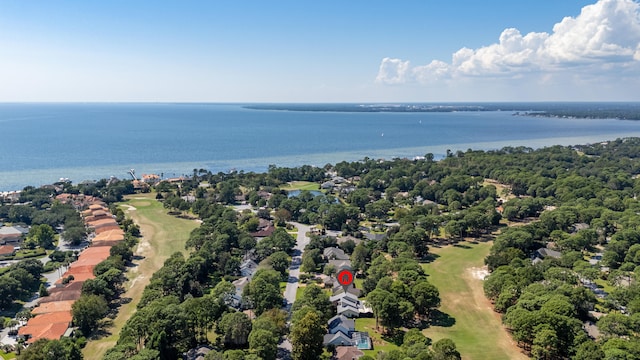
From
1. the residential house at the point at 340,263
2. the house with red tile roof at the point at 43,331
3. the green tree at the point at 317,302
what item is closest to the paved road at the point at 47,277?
the house with red tile roof at the point at 43,331

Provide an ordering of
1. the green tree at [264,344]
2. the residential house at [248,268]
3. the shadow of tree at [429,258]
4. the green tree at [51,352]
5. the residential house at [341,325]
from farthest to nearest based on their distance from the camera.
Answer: the shadow of tree at [429,258], the residential house at [248,268], the residential house at [341,325], the green tree at [264,344], the green tree at [51,352]

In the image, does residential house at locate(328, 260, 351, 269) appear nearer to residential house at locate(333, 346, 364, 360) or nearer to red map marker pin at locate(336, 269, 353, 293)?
red map marker pin at locate(336, 269, 353, 293)

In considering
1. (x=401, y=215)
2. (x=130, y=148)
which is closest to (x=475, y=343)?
(x=401, y=215)

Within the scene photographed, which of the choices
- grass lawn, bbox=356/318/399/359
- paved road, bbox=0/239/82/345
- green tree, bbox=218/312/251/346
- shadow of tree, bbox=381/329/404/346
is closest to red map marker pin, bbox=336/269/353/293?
grass lawn, bbox=356/318/399/359

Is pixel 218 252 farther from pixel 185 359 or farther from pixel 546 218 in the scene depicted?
pixel 546 218

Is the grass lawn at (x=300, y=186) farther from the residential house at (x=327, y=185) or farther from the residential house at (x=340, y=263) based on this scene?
the residential house at (x=340, y=263)

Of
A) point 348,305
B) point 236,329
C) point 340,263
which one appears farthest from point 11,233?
point 348,305
